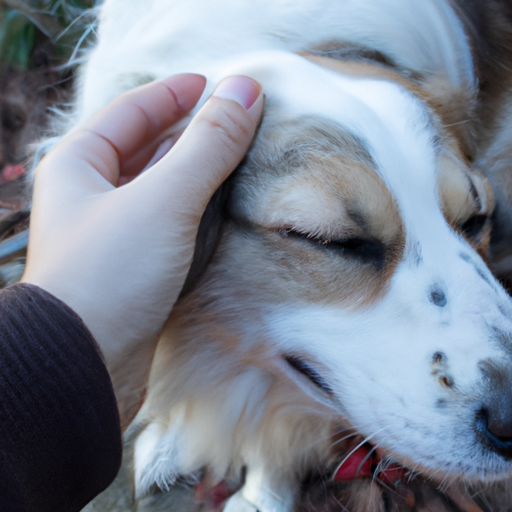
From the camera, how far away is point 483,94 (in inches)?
61.4

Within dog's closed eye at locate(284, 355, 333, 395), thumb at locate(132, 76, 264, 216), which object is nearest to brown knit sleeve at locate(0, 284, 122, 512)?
thumb at locate(132, 76, 264, 216)

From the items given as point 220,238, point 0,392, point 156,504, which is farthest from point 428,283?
point 156,504

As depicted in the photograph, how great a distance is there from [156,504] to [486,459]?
950mm

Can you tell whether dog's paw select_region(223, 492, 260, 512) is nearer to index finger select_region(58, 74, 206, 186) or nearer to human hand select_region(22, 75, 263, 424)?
human hand select_region(22, 75, 263, 424)

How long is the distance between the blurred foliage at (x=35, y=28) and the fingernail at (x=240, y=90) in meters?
1.38

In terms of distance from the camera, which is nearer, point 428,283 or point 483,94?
point 428,283

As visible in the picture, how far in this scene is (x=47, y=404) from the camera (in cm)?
81

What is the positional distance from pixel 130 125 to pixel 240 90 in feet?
0.71

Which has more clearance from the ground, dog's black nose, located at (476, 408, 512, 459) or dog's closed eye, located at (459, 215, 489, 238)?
dog's closed eye, located at (459, 215, 489, 238)

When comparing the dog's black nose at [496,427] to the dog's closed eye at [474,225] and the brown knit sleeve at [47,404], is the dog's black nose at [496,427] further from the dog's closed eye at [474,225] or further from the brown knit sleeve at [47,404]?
the brown knit sleeve at [47,404]

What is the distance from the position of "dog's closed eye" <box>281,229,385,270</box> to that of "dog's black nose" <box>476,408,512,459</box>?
283 millimetres

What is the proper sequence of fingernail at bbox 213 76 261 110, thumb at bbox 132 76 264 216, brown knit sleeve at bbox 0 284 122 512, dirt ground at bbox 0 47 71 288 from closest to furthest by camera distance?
brown knit sleeve at bbox 0 284 122 512 → thumb at bbox 132 76 264 216 → fingernail at bbox 213 76 261 110 → dirt ground at bbox 0 47 71 288

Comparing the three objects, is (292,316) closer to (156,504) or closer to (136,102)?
(136,102)

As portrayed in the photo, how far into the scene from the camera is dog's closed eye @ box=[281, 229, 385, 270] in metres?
0.99
